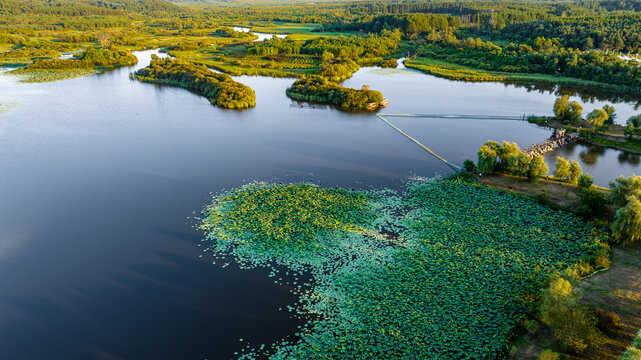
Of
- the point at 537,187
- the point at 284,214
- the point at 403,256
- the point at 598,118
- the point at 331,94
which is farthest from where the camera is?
the point at 331,94

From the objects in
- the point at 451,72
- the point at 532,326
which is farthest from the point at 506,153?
the point at 451,72

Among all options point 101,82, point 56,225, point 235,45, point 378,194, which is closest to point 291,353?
point 378,194

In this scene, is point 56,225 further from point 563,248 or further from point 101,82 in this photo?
point 101,82

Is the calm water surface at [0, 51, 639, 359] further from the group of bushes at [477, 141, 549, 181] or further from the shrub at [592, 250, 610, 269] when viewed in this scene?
the shrub at [592, 250, 610, 269]

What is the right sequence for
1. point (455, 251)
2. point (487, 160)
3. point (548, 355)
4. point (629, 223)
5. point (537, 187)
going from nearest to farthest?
point (548, 355) → point (629, 223) → point (455, 251) → point (537, 187) → point (487, 160)

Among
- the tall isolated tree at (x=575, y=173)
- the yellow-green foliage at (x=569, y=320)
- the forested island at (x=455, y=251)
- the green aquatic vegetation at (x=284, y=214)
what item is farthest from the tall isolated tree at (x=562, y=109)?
the yellow-green foliage at (x=569, y=320)

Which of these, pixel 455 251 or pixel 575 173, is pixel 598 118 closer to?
pixel 575 173
